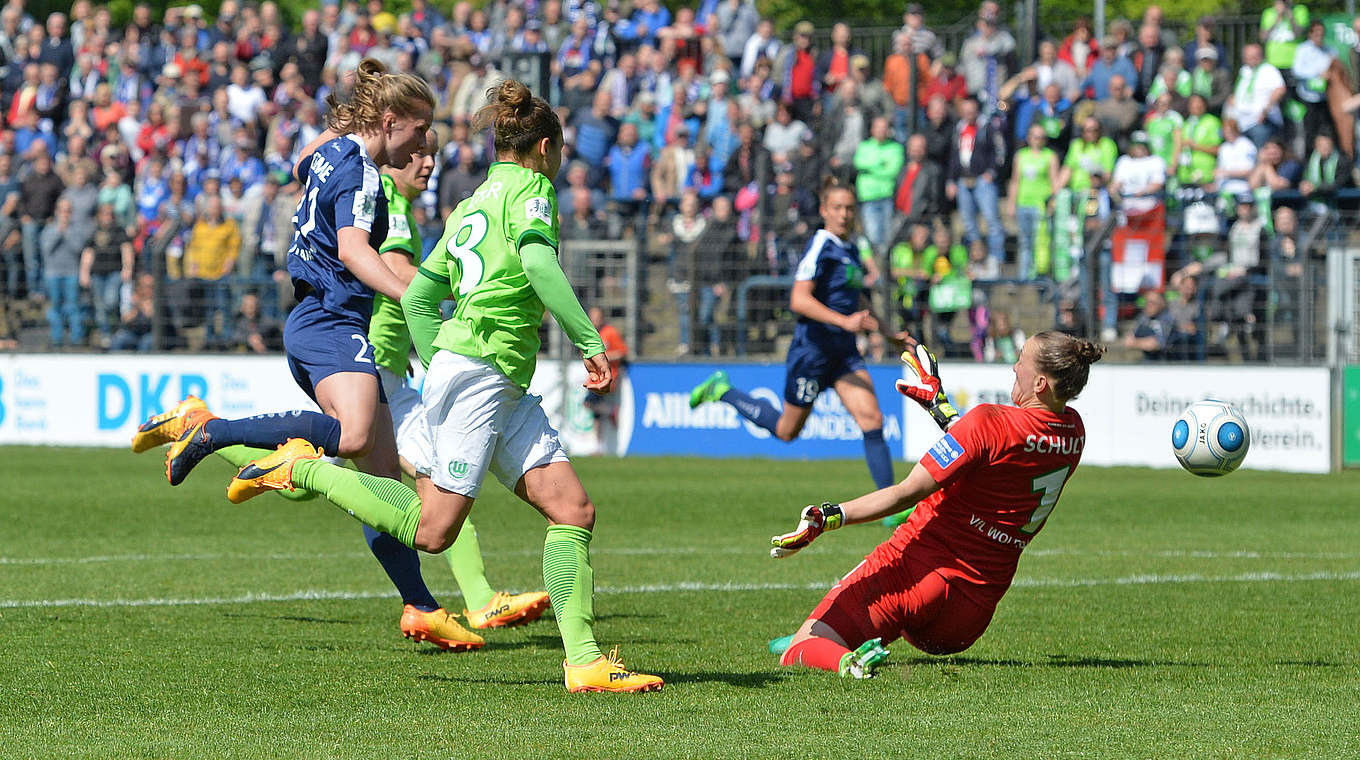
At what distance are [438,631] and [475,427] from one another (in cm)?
128

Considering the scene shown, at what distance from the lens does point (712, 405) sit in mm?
19609

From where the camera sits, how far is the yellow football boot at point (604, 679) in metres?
5.89

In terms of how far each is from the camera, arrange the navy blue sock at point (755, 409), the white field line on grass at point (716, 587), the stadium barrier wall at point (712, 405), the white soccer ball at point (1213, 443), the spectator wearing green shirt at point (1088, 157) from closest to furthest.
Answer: the white soccer ball at point (1213, 443)
the white field line on grass at point (716, 587)
the navy blue sock at point (755, 409)
the stadium barrier wall at point (712, 405)
the spectator wearing green shirt at point (1088, 157)

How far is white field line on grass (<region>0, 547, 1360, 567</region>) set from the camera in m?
10.2

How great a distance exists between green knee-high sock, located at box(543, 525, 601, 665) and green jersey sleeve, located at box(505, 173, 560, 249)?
990 mm

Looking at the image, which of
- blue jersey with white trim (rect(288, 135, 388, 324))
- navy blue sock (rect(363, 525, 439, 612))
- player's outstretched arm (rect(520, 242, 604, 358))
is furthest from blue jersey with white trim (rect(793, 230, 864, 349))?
player's outstretched arm (rect(520, 242, 604, 358))

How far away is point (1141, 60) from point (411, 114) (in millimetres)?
14739

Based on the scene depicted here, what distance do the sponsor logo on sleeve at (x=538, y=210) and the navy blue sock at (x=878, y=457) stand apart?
20.9 ft

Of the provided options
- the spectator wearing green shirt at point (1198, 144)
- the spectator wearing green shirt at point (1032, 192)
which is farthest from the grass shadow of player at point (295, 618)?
the spectator wearing green shirt at point (1198, 144)

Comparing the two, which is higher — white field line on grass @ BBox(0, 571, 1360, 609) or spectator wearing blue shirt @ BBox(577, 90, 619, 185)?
spectator wearing blue shirt @ BBox(577, 90, 619, 185)

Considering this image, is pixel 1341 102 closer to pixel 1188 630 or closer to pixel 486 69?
pixel 486 69

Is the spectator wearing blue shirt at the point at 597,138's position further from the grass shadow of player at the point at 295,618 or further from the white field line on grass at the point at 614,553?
the grass shadow of player at the point at 295,618

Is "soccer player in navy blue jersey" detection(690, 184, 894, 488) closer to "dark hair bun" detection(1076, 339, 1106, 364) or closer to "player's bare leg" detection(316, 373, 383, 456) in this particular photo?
"player's bare leg" detection(316, 373, 383, 456)

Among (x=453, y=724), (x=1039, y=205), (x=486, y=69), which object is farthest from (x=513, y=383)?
(x=486, y=69)
